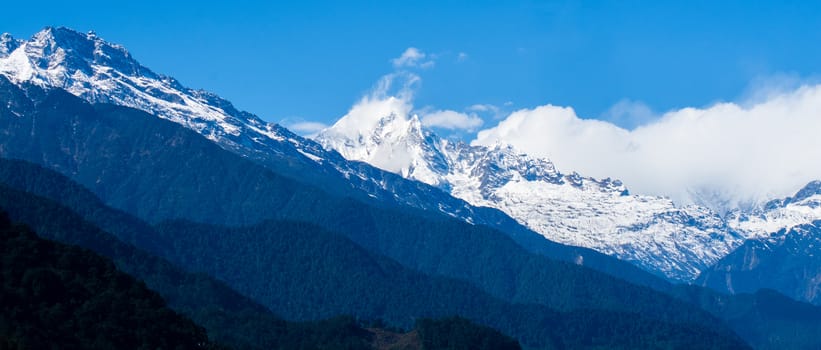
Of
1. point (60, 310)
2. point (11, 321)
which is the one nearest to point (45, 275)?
point (60, 310)

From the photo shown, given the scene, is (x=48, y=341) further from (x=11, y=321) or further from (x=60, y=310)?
(x=60, y=310)

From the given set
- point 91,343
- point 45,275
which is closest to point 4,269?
point 45,275

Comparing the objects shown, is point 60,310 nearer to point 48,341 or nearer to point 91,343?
point 91,343

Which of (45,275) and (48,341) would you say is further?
(45,275)

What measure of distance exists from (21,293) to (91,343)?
12563 mm

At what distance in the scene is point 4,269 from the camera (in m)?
198

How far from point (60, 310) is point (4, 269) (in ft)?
37.6

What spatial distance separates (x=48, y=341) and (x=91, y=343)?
18.1 meters

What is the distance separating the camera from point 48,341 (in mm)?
175000

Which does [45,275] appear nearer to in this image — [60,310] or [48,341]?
[60,310]

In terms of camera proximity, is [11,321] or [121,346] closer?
[11,321]

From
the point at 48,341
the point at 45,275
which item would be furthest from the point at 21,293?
the point at 48,341

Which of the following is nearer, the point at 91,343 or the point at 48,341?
the point at 48,341

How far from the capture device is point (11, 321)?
7087 inches
